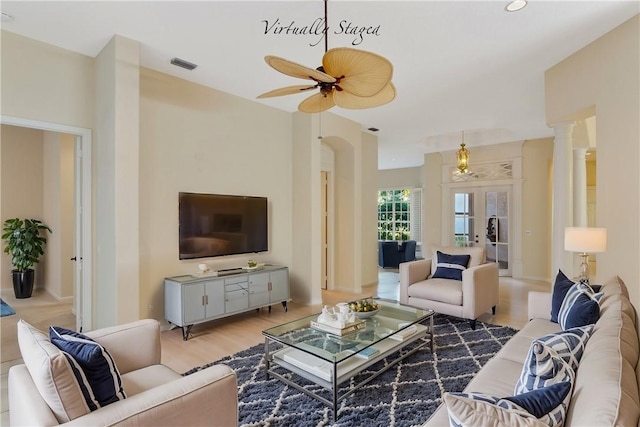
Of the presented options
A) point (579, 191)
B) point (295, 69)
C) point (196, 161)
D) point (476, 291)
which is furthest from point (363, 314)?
point (579, 191)

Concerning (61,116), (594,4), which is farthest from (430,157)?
(61,116)

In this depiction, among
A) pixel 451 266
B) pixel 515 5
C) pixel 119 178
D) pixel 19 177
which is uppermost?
pixel 515 5

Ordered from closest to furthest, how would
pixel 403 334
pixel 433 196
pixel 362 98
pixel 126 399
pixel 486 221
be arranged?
pixel 126 399
pixel 362 98
pixel 403 334
pixel 486 221
pixel 433 196

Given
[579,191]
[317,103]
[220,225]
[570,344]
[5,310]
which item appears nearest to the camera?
[570,344]

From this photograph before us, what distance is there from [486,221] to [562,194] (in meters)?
3.88

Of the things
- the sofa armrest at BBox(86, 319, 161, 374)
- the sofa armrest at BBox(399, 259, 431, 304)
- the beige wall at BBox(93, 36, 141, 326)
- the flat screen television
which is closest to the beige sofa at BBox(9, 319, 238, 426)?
the sofa armrest at BBox(86, 319, 161, 374)

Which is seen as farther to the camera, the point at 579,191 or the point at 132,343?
the point at 579,191

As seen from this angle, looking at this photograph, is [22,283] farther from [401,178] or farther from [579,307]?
[401,178]

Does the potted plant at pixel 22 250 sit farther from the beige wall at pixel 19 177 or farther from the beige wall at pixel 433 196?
the beige wall at pixel 433 196

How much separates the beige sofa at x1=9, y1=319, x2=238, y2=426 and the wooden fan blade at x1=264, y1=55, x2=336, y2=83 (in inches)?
65.0

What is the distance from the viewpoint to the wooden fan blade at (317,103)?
2594mm

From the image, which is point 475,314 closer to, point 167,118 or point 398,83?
point 398,83

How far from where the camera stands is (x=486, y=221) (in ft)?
24.8

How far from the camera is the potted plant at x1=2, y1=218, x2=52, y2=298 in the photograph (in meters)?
5.14
